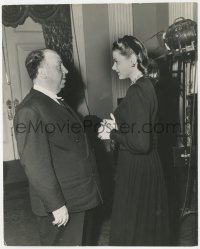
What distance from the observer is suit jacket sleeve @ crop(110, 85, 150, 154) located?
1.48 m

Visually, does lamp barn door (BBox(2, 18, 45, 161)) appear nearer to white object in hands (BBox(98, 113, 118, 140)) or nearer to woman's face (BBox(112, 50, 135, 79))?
white object in hands (BBox(98, 113, 118, 140))

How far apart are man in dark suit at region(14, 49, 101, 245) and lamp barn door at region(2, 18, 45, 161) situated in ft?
6.06

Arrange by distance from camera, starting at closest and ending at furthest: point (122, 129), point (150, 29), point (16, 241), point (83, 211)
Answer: point (83, 211) < point (122, 129) < point (16, 241) < point (150, 29)

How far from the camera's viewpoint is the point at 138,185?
162cm

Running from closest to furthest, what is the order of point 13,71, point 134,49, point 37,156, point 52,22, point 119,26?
point 37,156
point 134,49
point 13,71
point 52,22
point 119,26

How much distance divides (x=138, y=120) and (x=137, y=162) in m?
0.25

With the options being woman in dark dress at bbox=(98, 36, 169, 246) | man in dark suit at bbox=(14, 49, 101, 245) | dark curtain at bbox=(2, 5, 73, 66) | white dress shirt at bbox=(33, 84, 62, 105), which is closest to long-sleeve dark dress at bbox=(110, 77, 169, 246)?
woman in dark dress at bbox=(98, 36, 169, 246)

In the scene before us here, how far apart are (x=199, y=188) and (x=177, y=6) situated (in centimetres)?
169

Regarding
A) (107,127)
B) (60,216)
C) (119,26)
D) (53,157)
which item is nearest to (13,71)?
(119,26)

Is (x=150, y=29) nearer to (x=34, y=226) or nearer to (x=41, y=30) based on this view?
(x=41, y=30)

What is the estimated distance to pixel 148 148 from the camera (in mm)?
1505

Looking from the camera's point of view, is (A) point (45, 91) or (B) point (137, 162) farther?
(B) point (137, 162)

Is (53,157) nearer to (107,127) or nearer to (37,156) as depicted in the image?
(37,156)

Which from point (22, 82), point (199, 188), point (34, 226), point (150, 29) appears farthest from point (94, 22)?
point (199, 188)
